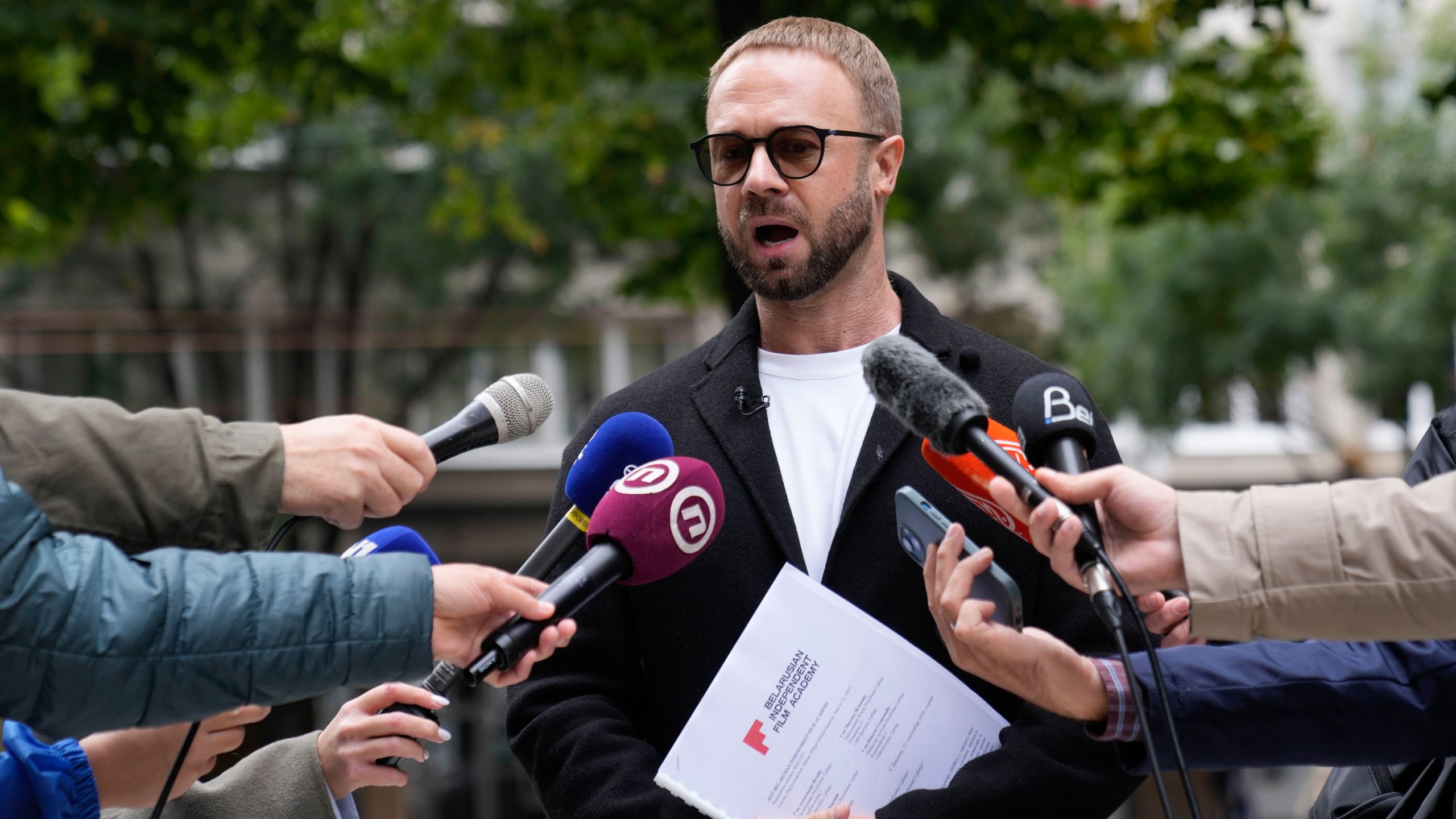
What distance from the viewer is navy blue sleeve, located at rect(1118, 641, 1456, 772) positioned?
8.16 feet

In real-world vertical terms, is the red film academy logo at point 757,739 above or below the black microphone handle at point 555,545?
below

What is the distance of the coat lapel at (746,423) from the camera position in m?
2.97

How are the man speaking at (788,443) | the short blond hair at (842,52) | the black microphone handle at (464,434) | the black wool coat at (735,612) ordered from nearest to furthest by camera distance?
the black microphone handle at (464,434)
the black wool coat at (735,612)
the man speaking at (788,443)
the short blond hair at (842,52)

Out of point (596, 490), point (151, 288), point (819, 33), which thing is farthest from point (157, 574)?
point (151, 288)

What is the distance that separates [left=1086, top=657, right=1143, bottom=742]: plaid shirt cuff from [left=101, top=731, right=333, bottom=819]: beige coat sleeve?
159 cm

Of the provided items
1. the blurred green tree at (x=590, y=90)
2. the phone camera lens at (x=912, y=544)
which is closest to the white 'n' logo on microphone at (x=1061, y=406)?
the phone camera lens at (x=912, y=544)

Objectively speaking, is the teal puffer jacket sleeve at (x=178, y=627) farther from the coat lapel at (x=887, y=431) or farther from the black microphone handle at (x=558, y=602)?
the coat lapel at (x=887, y=431)

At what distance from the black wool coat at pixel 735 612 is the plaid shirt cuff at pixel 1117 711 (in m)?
0.15

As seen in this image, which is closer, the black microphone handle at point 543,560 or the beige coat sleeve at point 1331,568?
the beige coat sleeve at point 1331,568

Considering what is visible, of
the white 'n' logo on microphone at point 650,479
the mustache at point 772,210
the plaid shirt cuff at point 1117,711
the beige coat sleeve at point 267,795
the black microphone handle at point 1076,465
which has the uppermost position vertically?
the mustache at point 772,210

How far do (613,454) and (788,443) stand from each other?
0.61 m

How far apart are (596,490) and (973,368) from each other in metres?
0.99

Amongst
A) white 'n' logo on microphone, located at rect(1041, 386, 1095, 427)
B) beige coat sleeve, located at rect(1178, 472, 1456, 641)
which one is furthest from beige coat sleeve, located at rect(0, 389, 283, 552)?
beige coat sleeve, located at rect(1178, 472, 1456, 641)

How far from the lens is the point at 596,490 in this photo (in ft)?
8.64
